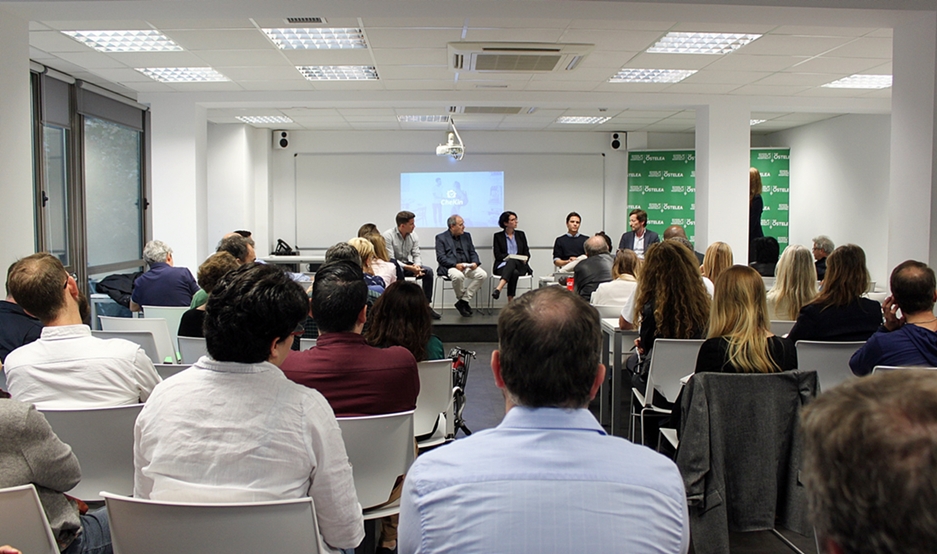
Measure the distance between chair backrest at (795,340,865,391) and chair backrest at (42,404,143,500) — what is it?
8.78ft

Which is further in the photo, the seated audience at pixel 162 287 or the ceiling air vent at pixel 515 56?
the ceiling air vent at pixel 515 56

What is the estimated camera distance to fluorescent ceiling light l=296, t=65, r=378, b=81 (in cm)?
648

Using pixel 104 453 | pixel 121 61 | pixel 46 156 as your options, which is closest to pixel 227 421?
pixel 104 453

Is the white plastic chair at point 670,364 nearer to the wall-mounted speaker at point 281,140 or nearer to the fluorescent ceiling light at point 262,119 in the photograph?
the fluorescent ceiling light at point 262,119

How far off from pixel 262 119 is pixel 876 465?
973 cm

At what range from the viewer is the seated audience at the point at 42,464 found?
142cm

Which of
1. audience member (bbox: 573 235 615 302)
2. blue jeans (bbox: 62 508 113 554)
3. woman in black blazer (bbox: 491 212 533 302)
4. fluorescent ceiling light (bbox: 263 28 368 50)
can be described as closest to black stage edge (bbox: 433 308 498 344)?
woman in black blazer (bbox: 491 212 533 302)

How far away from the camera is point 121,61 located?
20.1 feet

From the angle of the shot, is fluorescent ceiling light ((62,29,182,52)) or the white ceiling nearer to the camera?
the white ceiling

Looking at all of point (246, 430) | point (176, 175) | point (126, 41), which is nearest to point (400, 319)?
point (246, 430)

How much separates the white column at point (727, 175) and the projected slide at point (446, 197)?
3807 mm

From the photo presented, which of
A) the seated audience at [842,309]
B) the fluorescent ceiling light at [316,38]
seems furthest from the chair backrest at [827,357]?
the fluorescent ceiling light at [316,38]

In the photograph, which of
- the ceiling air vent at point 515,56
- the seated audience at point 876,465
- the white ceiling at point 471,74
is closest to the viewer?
the seated audience at point 876,465

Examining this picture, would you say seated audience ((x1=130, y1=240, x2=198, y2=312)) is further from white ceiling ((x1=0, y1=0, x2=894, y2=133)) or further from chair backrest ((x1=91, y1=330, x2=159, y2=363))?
white ceiling ((x1=0, y1=0, x2=894, y2=133))
